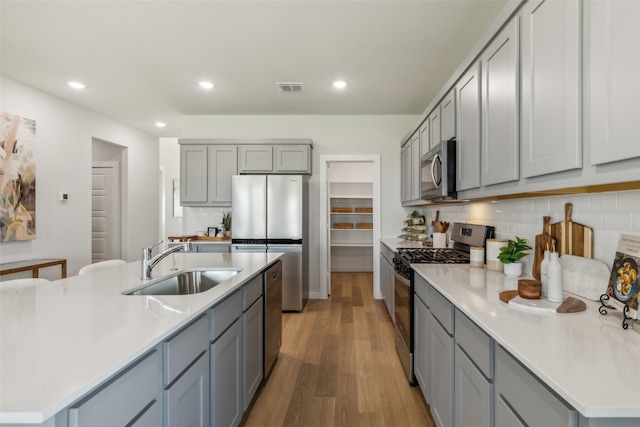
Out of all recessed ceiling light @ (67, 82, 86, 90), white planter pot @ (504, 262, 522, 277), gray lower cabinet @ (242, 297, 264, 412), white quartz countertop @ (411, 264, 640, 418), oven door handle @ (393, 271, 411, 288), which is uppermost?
recessed ceiling light @ (67, 82, 86, 90)

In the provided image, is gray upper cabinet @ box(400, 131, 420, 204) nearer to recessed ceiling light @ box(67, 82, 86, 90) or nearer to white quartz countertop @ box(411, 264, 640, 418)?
white quartz countertop @ box(411, 264, 640, 418)

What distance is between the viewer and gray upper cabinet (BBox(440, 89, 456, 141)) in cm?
245

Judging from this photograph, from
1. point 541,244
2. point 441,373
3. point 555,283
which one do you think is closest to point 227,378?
point 441,373

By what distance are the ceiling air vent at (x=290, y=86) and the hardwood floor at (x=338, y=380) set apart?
278cm

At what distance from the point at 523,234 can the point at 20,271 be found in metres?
4.70

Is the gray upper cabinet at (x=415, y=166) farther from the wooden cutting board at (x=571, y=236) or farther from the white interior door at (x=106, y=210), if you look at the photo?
the white interior door at (x=106, y=210)

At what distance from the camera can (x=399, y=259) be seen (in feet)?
9.21

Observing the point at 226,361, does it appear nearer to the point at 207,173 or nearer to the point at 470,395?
the point at 470,395

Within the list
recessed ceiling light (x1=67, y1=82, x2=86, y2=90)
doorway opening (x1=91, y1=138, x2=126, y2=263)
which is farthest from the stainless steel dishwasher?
doorway opening (x1=91, y1=138, x2=126, y2=263)

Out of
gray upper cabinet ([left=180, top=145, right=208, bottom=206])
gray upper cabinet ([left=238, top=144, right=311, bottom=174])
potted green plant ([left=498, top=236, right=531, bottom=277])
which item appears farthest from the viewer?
gray upper cabinet ([left=180, top=145, right=208, bottom=206])

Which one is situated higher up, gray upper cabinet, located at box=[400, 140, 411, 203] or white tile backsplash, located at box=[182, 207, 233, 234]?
gray upper cabinet, located at box=[400, 140, 411, 203]

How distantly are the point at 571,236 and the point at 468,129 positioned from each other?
905mm

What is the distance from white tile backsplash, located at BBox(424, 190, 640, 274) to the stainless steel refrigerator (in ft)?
7.45

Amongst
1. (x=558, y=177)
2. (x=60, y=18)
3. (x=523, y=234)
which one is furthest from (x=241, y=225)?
(x=558, y=177)
